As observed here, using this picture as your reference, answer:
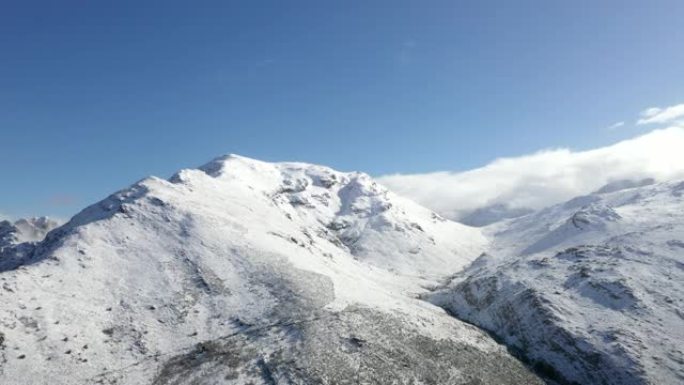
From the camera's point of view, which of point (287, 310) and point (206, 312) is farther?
point (206, 312)

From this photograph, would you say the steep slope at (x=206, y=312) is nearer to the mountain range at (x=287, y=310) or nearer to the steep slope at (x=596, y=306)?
the mountain range at (x=287, y=310)

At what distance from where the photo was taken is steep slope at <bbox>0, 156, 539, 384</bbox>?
46.0m

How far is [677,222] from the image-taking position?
294 ft

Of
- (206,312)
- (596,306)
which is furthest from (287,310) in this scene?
(596,306)

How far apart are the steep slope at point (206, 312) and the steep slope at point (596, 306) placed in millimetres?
4917

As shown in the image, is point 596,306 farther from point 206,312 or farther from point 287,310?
point 206,312

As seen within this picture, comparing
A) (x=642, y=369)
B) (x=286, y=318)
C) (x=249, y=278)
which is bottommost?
(x=642, y=369)

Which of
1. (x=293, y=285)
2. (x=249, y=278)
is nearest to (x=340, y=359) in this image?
(x=293, y=285)

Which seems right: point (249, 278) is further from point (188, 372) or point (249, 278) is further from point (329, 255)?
point (329, 255)

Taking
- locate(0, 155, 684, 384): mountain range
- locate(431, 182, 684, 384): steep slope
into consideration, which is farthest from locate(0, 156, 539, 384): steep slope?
locate(431, 182, 684, 384): steep slope

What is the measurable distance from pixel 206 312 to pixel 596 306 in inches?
1682

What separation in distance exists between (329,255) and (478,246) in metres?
70.8

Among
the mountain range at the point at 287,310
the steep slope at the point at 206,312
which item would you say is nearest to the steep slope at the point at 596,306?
the mountain range at the point at 287,310

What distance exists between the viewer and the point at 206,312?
57.4m
